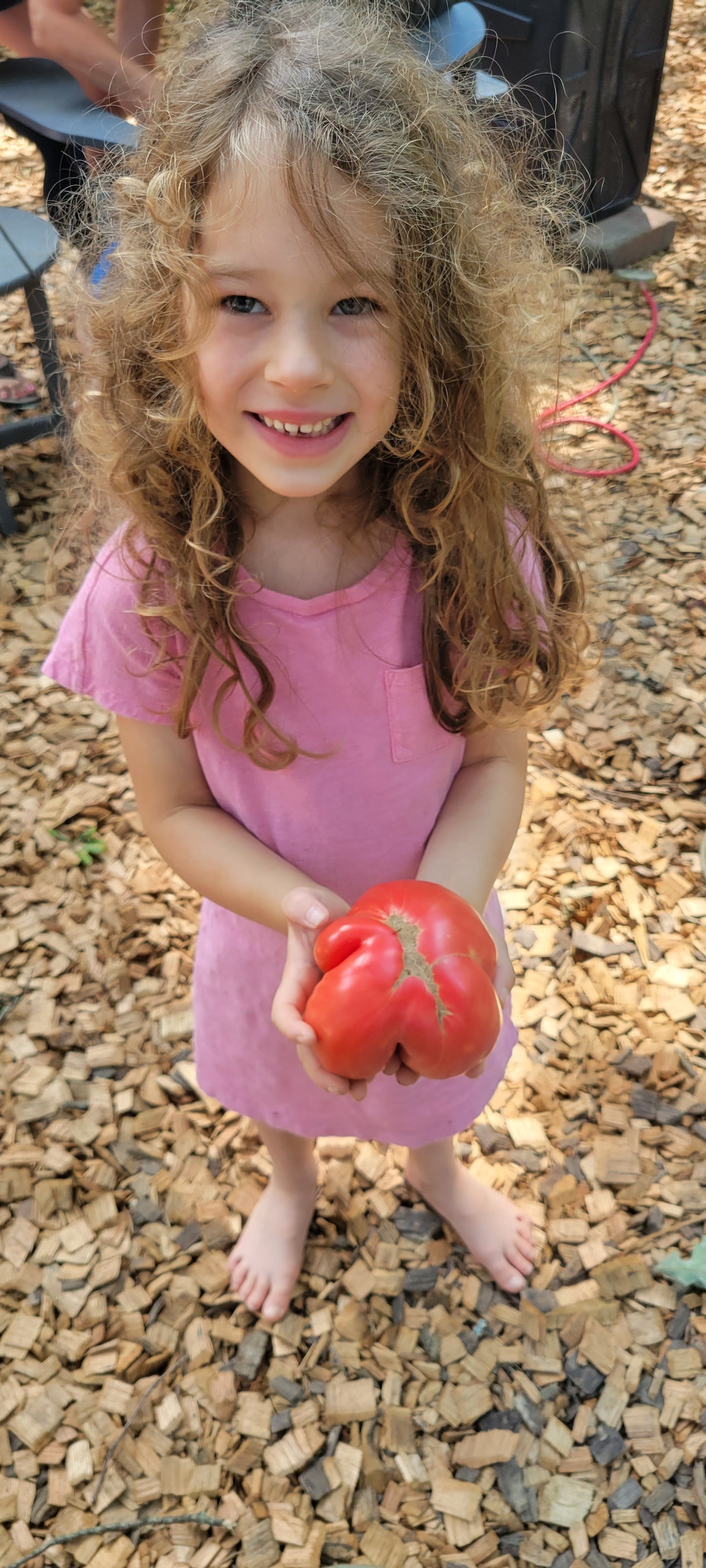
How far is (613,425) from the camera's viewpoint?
11.8 ft

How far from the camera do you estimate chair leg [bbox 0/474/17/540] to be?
3254mm

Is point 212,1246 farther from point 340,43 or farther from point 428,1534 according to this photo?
point 340,43

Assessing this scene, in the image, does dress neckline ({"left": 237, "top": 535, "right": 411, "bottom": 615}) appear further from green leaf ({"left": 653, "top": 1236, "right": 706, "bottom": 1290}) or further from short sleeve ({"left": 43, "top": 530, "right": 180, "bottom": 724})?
green leaf ({"left": 653, "top": 1236, "right": 706, "bottom": 1290})

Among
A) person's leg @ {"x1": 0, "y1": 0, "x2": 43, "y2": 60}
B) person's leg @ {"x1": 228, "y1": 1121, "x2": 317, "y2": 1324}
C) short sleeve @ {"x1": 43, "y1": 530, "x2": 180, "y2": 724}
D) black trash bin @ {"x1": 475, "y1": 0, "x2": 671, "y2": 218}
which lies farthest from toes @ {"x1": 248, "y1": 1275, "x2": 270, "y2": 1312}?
person's leg @ {"x1": 0, "y1": 0, "x2": 43, "y2": 60}

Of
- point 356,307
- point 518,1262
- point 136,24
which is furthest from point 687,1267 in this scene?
point 136,24

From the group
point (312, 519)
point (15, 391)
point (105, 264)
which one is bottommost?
point (15, 391)

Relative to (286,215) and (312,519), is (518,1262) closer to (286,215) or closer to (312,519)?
(312,519)

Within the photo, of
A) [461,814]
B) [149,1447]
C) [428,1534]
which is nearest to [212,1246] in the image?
[149,1447]

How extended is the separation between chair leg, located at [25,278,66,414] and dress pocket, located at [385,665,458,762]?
214cm

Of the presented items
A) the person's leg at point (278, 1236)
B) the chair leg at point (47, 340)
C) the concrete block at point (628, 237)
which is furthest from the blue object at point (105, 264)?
the concrete block at point (628, 237)

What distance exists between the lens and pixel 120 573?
1300 millimetres

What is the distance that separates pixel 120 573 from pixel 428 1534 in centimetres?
133

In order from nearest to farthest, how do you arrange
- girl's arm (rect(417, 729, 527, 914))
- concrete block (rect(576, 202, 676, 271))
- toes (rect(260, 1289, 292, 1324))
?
girl's arm (rect(417, 729, 527, 914)) → toes (rect(260, 1289, 292, 1324)) → concrete block (rect(576, 202, 676, 271))

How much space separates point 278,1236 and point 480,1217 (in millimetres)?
316
